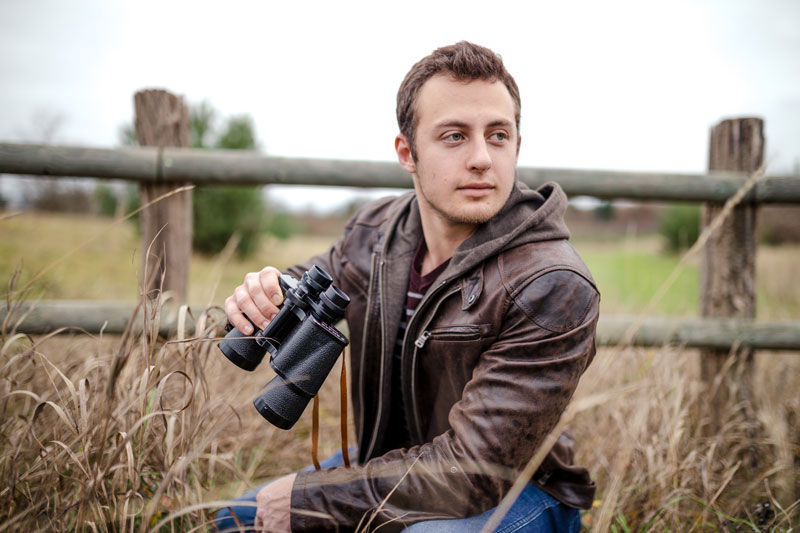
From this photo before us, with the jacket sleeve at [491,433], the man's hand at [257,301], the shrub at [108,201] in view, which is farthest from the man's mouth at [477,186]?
the shrub at [108,201]

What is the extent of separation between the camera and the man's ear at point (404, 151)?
6.07 ft

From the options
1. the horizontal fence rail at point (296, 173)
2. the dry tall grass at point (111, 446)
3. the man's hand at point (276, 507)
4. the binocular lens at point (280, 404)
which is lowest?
the man's hand at point (276, 507)

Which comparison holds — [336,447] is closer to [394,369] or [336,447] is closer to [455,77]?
[394,369]

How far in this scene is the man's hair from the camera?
1605 mm

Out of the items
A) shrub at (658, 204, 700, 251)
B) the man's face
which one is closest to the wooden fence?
the man's face

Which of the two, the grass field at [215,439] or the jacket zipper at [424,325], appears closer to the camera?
the grass field at [215,439]

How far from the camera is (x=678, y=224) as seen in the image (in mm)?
11406

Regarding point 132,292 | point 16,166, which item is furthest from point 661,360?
point 132,292

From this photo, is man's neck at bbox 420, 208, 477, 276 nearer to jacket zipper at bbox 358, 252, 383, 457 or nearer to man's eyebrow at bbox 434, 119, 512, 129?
jacket zipper at bbox 358, 252, 383, 457

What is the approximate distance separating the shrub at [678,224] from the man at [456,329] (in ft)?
34.3

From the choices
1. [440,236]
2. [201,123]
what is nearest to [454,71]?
[440,236]

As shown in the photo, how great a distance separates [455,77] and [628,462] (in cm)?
153

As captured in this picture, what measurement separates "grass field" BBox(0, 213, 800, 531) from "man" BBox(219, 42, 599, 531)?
0.66 ft

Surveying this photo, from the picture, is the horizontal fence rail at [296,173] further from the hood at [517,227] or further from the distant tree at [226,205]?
the distant tree at [226,205]
